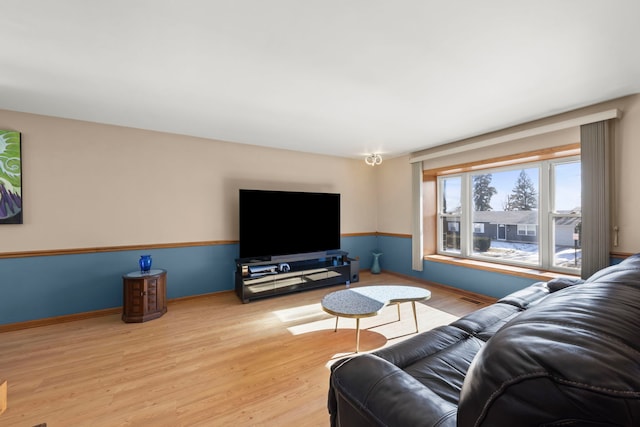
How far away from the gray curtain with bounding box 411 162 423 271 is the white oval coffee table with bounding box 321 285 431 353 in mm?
1722

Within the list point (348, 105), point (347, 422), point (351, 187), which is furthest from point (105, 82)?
point (351, 187)

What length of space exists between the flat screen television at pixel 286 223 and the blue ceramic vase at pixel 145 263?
43.8 inches

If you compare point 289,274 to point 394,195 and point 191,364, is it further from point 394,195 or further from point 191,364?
point 394,195

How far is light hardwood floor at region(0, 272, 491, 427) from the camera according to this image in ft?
5.39

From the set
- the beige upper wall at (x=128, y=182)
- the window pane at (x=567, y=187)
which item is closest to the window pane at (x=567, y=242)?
the window pane at (x=567, y=187)

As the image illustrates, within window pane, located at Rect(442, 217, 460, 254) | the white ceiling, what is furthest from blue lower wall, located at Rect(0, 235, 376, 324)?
window pane, located at Rect(442, 217, 460, 254)

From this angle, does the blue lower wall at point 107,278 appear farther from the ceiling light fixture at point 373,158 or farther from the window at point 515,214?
the ceiling light fixture at point 373,158

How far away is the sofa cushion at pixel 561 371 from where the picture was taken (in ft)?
1.39

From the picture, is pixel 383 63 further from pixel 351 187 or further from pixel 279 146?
pixel 351 187

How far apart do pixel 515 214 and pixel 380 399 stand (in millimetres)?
3715

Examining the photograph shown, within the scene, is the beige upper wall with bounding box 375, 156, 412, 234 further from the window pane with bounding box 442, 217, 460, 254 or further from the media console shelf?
the media console shelf

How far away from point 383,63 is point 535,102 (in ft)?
5.85

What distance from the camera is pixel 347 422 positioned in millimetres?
990

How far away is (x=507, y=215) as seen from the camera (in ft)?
12.0
